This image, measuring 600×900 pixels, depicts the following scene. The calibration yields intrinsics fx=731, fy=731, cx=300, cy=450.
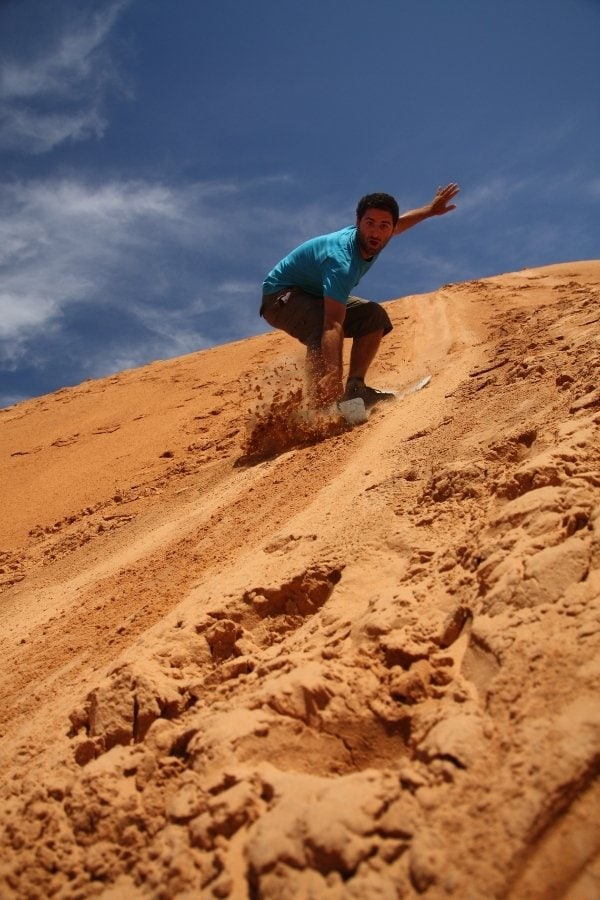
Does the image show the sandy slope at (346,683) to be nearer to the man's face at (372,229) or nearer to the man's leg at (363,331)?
the man's leg at (363,331)

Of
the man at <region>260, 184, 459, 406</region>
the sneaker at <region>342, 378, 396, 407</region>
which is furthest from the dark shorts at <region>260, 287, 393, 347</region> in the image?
the sneaker at <region>342, 378, 396, 407</region>

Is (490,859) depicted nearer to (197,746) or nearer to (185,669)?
(197,746)

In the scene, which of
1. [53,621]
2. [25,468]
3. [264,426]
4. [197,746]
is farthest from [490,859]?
[25,468]

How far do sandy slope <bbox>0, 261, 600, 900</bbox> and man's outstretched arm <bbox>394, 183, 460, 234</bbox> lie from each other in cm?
151

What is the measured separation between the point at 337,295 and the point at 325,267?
21cm

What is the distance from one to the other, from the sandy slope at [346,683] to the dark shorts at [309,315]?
1.11 meters

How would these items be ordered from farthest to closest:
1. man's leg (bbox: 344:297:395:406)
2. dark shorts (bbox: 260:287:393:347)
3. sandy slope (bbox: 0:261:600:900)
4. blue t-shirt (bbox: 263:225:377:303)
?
man's leg (bbox: 344:297:395:406), dark shorts (bbox: 260:287:393:347), blue t-shirt (bbox: 263:225:377:303), sandy slope (bbox: 0:261:600:900)

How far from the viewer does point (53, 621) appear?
3.06 metres

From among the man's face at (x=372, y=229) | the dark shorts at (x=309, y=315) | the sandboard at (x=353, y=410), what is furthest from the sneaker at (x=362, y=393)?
the man's face at (x=372, y=229)

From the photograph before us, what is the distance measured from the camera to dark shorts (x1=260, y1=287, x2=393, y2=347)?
177 inches

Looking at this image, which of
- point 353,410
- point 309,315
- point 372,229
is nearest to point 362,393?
point 353,410

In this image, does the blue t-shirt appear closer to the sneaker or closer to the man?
the man

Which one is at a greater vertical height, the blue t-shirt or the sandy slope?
the blue t-shirt

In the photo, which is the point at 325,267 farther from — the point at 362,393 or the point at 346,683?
the point at 346,683
